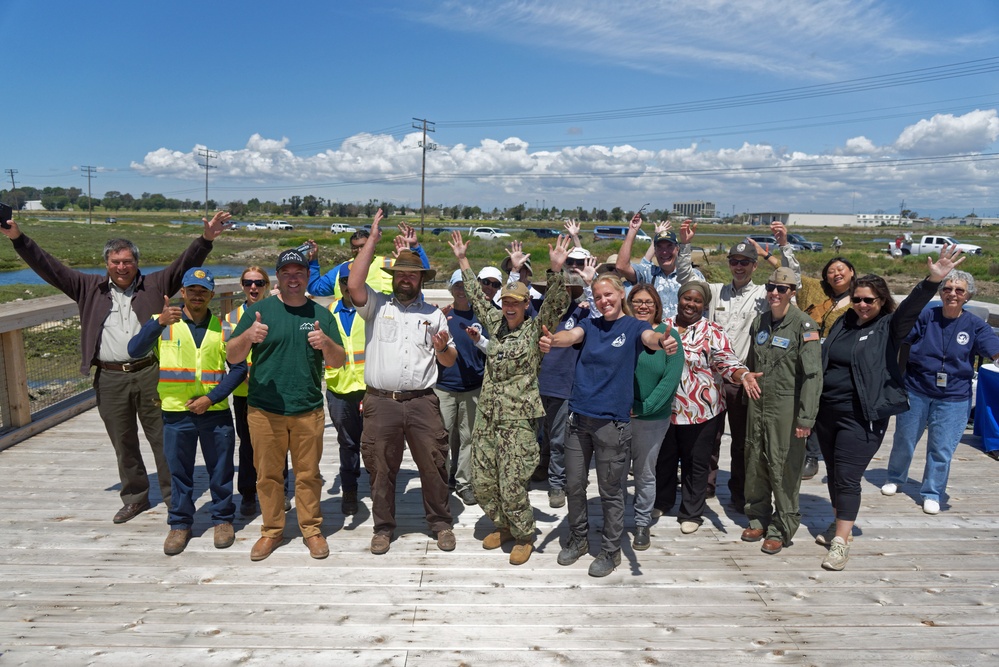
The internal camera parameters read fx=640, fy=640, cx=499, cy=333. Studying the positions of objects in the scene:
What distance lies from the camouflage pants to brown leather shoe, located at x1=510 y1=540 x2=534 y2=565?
0.05 metres

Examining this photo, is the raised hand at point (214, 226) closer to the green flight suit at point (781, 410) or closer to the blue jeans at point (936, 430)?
the green flight suit at point (781, 410)

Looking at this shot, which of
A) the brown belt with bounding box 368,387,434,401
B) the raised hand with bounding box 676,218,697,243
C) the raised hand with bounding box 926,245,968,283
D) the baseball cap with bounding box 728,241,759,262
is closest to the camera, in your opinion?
the raised hand with bounding box 926,245,968,283

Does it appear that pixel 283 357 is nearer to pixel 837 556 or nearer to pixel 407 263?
pixel 407 263

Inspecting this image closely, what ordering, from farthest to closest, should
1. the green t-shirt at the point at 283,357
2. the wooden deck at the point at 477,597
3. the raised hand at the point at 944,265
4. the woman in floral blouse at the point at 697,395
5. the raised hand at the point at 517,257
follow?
the raised hand at the point at 517,257, the woman in floral blouse at the point at 697,395, the green t-shirt at the point at 283,357, the raised hand at the point at 944,265, the wooden deck at the point at 477,597

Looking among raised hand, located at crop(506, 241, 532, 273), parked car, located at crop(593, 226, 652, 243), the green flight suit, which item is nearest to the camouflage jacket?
raised hand, located at crop(506, 241, 532, 273)

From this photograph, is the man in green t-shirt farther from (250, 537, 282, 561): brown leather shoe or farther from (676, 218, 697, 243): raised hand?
(676, 218, 697, 243): raised hand

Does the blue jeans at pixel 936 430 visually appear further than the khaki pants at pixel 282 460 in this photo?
Yes

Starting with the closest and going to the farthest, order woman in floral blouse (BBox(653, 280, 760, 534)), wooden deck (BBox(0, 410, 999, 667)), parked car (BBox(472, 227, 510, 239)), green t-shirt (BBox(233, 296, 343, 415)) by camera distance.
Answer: wooden deck (BBox(0, 410, 999, 667)), green t-shirt (BBox(233, 296, 343, 415)), woman in floral blouse (BBox(653, 280, 760, 534)), parked car (BBox(472, 227, 510, 239))

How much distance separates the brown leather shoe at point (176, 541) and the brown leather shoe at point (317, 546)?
78 centimetres

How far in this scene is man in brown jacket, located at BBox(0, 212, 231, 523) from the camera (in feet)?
14.4

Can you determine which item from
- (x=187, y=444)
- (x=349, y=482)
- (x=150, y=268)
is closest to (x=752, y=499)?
(x=349, y=482)

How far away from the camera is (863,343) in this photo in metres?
3.98

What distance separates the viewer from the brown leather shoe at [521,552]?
394cm

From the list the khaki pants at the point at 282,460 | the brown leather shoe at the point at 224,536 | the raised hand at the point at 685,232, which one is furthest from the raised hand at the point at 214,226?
the raised hand at the point at 685,232
